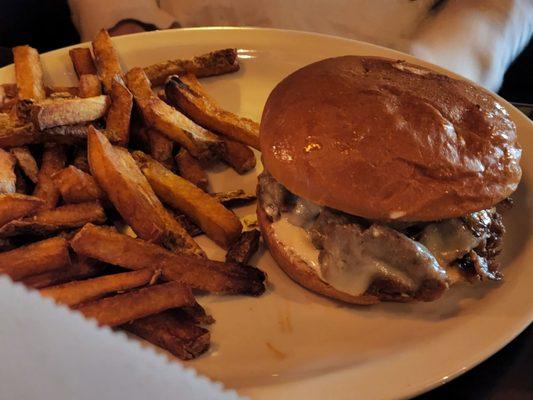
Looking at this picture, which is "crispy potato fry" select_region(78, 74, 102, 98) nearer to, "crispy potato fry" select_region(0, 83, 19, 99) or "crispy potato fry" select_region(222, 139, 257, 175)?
"crispy potato fry" select_region(0, 83, 19, 99)

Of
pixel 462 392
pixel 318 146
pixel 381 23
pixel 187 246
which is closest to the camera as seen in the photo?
pixel 462 392

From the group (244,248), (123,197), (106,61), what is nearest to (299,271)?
(244,248)

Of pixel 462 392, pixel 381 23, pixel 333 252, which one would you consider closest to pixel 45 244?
pixel 333 252

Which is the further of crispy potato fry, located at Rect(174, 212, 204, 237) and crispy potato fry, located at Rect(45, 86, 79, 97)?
crispy potato fry, located at Rect(45, 86, 79, 97)

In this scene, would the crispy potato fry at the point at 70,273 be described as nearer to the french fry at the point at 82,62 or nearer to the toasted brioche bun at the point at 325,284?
the toasted brioche bun at the point at 325,284

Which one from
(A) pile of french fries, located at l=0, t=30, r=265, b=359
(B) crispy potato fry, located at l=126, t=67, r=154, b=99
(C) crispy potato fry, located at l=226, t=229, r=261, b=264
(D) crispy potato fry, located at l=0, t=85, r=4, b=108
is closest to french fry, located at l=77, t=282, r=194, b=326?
(A) pile of french fries, located at l=0, t=30, r=265, b=359

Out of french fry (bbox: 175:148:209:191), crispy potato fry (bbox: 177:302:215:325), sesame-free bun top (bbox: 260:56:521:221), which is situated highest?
sesame-free bun top (bbox: 260:56:521:221)

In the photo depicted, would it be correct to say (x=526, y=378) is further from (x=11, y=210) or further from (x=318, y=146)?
(x=11, y=210)

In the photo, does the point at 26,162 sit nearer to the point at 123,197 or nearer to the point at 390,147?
the point at 123,197
